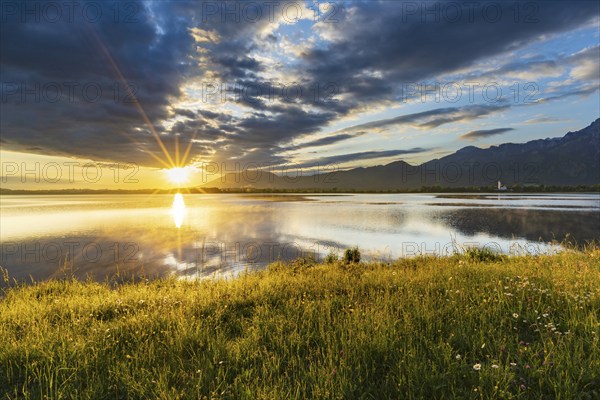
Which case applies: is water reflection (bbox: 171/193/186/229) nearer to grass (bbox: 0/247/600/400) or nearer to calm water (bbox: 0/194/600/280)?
calm water (bbox: 0/194/600/280)

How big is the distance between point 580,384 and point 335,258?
14.9 m

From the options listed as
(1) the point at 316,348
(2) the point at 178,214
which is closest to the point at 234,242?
(1) the point at 316,348

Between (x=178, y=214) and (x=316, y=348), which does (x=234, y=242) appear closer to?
(x=316, y=348)

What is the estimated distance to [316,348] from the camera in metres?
5.78

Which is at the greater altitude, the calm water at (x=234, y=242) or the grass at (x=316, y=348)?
the grass at (x=316, y=348)

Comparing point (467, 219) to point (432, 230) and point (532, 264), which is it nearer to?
point (432, 230)

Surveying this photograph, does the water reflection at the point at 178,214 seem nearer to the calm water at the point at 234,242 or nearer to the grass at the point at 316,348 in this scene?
the calm water at the point at 234,242

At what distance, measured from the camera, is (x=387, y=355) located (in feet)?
17.3

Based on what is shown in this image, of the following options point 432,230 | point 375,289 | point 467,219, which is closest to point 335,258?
point 375,289

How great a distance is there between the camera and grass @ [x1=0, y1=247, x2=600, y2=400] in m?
4.49

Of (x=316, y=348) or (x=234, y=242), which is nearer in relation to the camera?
(x=316, y=348)

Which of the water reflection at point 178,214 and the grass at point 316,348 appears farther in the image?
the water reflection at point 178,214

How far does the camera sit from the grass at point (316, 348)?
4.49 m

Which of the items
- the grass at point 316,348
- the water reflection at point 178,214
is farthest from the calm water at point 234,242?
the grass at point 316,348
